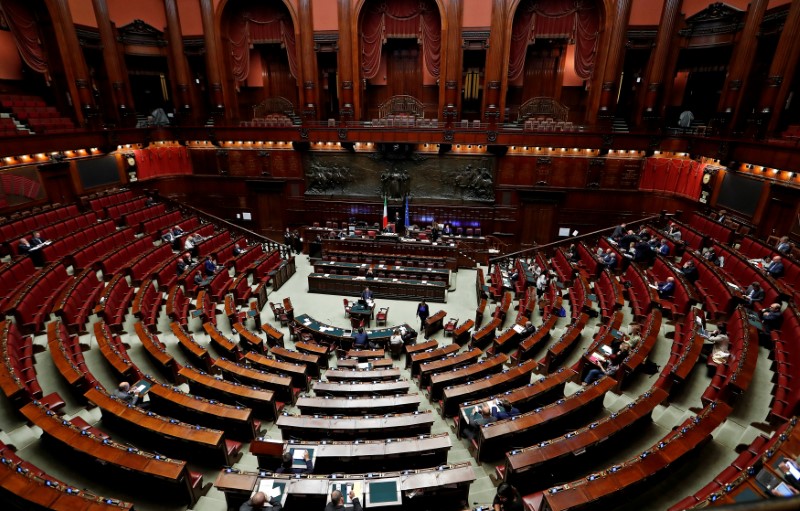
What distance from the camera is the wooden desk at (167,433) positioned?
17.2 ft

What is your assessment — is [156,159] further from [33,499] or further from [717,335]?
[717,335]

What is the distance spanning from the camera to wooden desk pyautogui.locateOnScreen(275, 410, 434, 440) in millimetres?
5762

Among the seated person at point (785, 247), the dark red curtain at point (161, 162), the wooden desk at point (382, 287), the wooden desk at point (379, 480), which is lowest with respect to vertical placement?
the wooden desk at point (382, 287)

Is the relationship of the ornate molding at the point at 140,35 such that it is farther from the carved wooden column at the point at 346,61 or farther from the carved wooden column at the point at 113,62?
the carved wooden column at the point at 346,61

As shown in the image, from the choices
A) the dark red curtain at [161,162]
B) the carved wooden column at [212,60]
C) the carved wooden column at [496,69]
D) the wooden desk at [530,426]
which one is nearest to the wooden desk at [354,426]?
the wooden desk at [530,426]

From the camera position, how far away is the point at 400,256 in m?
14.7

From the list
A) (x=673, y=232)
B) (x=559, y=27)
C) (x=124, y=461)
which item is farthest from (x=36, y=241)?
(x=559, y=27)

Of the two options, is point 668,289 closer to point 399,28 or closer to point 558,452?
point 558,452

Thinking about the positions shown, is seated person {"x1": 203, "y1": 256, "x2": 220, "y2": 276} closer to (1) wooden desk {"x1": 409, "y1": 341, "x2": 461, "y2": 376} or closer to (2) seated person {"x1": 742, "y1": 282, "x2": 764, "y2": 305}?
(1) wooden desk {"x1": 409, "y1": 341, "x2": 461, "y2": 376}

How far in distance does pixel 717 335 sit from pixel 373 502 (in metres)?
6.40

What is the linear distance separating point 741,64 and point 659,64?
2359mm

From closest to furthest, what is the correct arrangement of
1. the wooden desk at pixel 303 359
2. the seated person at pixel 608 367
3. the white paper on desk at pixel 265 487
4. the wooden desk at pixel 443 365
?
the white paper on desk at pixel 265 487
the seated person at pixel 608 367
the wooden desk at pixel 443 365
the wooden desk at pixel 303 359

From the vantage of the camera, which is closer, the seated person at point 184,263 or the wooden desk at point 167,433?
the wooden desk at point 167,433

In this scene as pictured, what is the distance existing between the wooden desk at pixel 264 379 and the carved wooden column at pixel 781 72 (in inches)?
580
